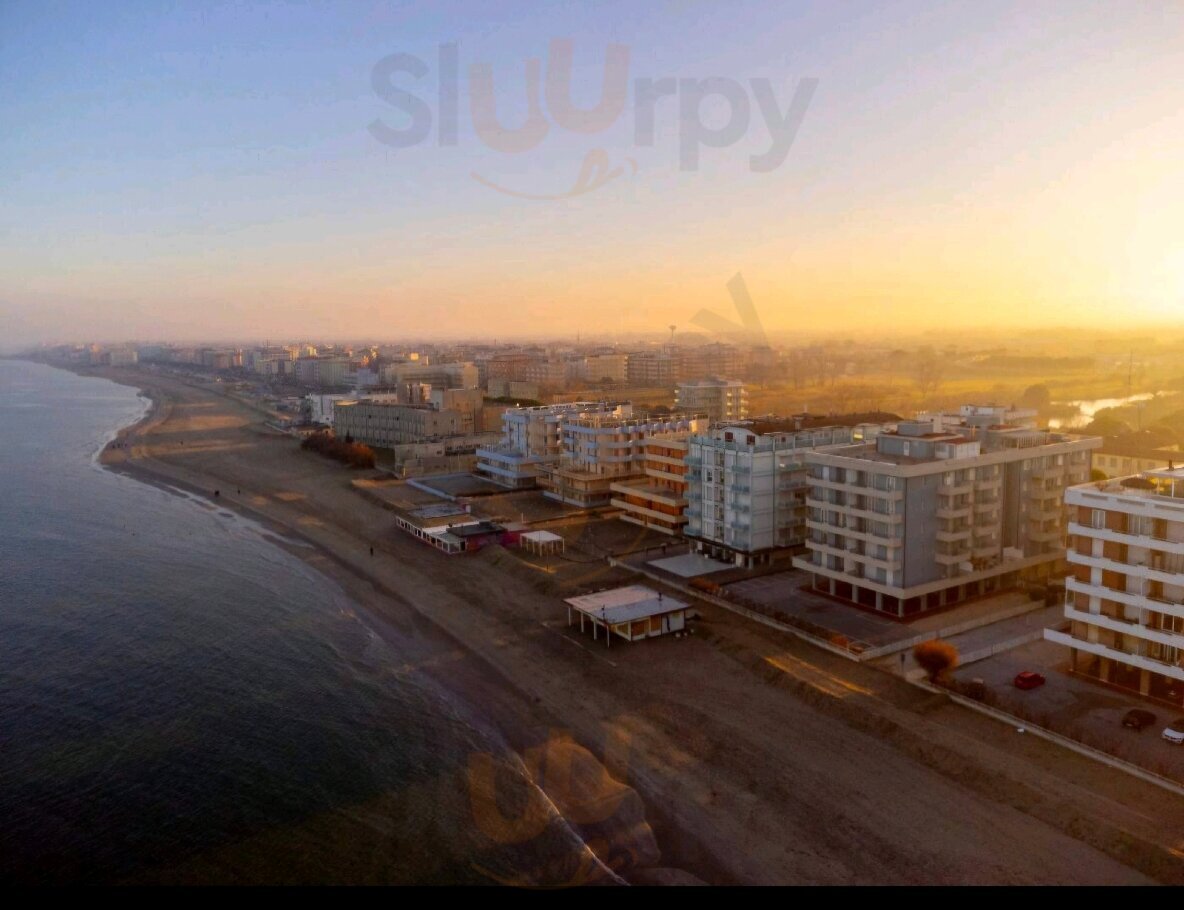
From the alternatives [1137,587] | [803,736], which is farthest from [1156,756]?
[803,736]

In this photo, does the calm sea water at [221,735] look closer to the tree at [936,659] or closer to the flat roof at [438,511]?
the flat roof at [438,511]

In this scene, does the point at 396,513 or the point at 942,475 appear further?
the point at 396,513

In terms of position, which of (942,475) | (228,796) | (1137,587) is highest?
(942,475)

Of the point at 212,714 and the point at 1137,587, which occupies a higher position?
the point at 1137,587

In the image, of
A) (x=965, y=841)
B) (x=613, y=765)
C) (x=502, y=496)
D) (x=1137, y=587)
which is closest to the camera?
(x=965, y=841)

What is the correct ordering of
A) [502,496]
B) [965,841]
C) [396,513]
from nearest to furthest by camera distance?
1. [965,841]
2. [396,513]
3. [502,496]

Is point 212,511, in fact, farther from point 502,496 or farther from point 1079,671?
point 1079,671
